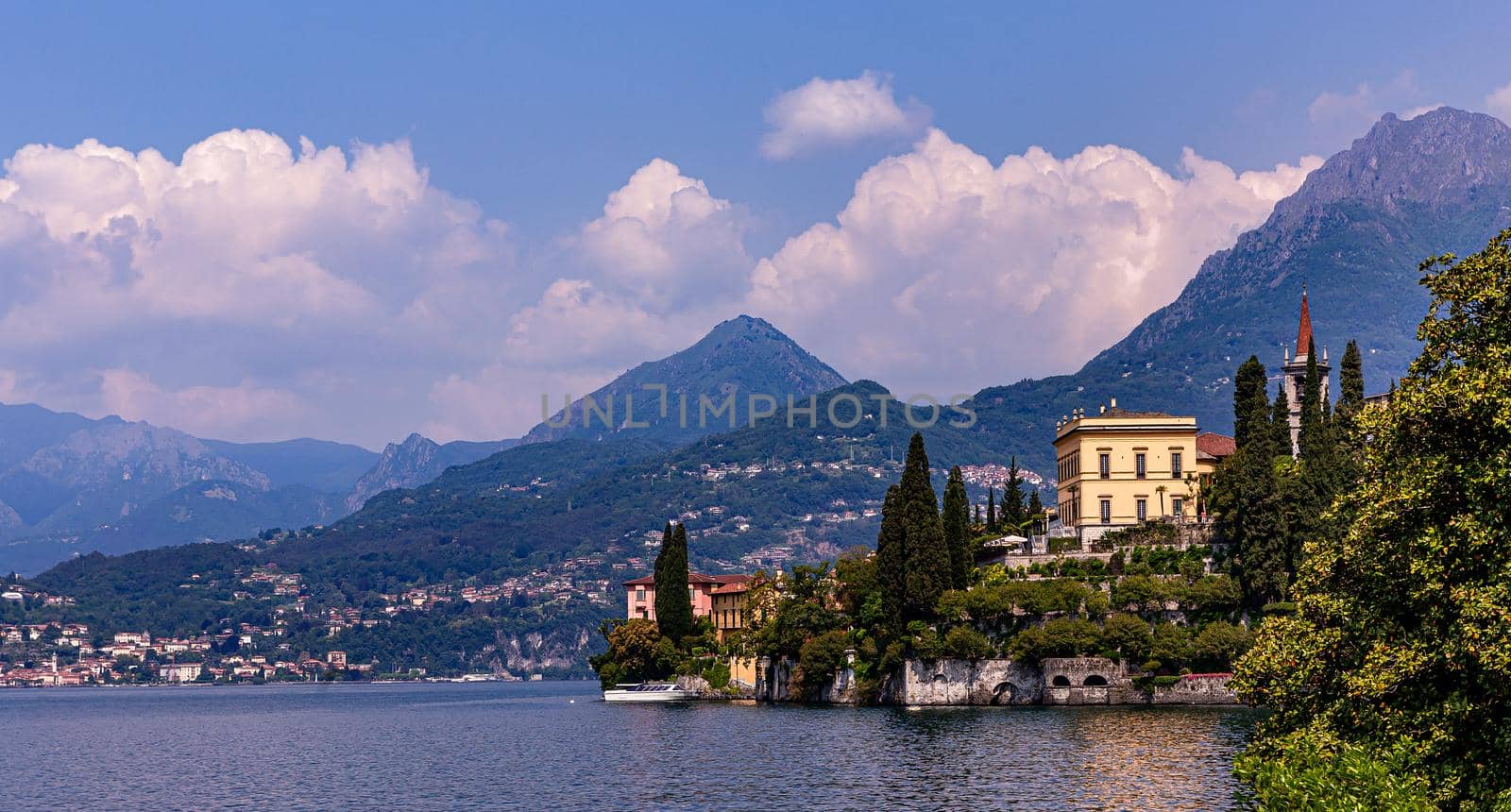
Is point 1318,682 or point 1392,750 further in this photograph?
point 1318,682

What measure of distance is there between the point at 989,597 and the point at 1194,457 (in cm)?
2216

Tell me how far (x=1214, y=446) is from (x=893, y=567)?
1212 inches

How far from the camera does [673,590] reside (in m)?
130

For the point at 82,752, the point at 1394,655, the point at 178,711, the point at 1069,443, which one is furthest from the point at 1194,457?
the point at 178,711

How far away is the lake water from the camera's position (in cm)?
5369

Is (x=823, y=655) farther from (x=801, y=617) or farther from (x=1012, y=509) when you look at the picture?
(x=1012, y=509)

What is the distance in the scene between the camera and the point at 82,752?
93375 mm

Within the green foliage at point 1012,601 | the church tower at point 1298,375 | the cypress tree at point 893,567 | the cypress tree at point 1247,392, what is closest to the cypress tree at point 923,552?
the cypress tree at point 893,567

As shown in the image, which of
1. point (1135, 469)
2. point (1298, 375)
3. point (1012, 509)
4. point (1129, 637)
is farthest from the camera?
point (1012, 509)

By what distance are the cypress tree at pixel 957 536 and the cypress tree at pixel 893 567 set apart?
2.91 meters

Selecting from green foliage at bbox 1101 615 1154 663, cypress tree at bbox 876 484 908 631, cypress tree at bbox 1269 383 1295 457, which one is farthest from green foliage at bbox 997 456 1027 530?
green foliage at bbox 1101 615 1154 663

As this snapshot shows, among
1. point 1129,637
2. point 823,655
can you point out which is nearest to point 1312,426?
point 1129,637

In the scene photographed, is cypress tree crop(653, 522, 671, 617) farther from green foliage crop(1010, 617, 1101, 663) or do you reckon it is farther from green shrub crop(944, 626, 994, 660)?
green foliage crop(1010, 617, 1101, 663)

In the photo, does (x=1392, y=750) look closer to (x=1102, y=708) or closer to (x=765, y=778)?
(x=765, y=778)
